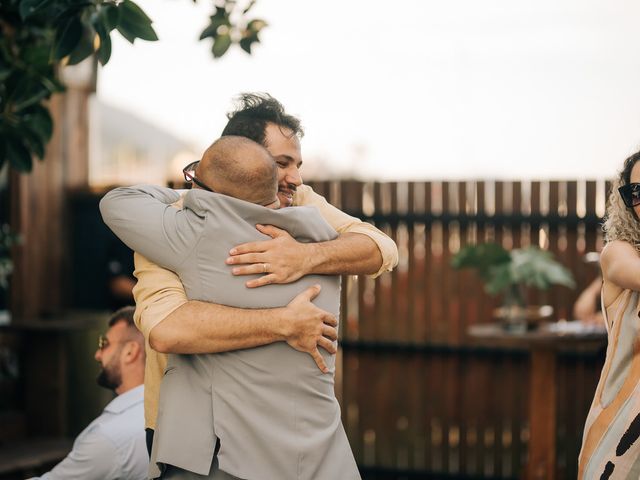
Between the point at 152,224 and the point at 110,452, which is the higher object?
the point at 152,224

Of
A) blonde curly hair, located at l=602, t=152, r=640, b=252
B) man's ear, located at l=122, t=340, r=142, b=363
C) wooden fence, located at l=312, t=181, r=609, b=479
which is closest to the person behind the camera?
blonde curly hair, located at l=602, t=152, r=640, b=252

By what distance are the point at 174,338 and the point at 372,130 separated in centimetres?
1166

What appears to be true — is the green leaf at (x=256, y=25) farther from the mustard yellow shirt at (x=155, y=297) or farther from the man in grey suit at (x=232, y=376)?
the man in grey suit at (x=232, y=376)

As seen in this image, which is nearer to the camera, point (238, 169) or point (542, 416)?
point (238, 169)

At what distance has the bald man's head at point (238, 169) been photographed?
6.66 feet

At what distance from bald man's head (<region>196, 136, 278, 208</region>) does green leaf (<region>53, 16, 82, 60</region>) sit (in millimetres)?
1190

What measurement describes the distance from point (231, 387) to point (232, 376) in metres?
0.03

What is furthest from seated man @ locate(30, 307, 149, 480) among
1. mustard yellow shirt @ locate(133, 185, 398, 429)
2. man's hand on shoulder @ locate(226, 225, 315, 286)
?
man's hand on shoulder @ locate(226, 225, 315, 286)

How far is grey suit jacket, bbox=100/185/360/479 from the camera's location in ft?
6.52

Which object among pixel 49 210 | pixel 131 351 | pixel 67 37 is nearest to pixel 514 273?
pixel 131 351

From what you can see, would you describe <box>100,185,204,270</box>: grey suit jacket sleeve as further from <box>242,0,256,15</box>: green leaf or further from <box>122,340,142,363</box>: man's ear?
<box>242,0,256,15</box>: green leaf

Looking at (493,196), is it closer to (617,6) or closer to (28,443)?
(28,443)

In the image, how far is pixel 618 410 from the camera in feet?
8.80

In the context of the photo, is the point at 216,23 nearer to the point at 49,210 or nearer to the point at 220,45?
the point at 220,45
